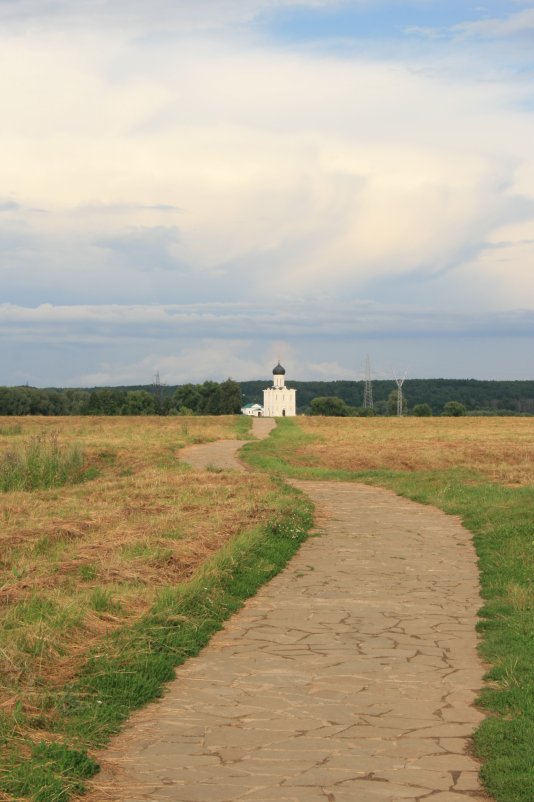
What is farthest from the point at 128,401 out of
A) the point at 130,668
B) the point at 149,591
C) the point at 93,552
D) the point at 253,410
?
the point at 130,668

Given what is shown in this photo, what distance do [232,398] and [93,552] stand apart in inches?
4140

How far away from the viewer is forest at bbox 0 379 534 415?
10181cm

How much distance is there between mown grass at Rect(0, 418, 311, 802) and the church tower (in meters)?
112

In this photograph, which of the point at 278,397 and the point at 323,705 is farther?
the point at 278,397

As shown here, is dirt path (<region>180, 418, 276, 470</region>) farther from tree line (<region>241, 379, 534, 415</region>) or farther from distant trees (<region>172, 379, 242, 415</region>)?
tree line (<region>241, 379, 534, 415</region>)

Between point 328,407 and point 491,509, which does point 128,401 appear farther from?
point 491,509

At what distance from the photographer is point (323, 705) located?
598 centimetres

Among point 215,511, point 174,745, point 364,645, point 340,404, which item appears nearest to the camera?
point 174,745

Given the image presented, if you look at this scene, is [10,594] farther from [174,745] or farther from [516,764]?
[516,764]

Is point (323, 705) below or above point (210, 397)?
below

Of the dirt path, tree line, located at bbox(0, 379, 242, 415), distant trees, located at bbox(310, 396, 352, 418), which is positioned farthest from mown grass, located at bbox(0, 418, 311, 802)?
distant trees, located at bbox(310, 396, 352, 418)

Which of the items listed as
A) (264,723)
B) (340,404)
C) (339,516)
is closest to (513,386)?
(340,404)

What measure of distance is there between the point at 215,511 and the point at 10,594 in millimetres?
6156

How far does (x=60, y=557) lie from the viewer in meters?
11.5
